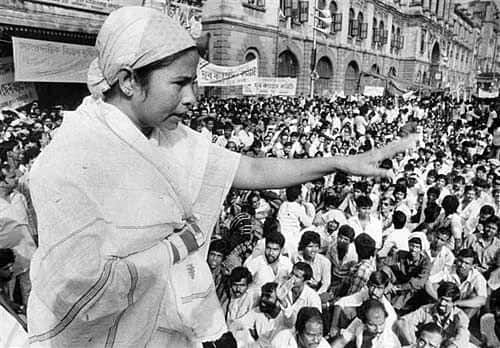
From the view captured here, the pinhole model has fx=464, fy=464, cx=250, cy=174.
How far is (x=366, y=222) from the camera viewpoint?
4770mm

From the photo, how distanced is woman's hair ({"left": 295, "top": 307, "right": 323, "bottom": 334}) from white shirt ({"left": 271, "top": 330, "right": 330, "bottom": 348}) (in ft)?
0.20

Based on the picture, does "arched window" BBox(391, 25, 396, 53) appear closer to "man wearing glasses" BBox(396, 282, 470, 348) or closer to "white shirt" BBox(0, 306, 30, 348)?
"man wearing glasses" BBox(396, 282, 470, 348)

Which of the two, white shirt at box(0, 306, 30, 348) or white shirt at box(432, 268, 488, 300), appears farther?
white shirt at box(432, 268, 488, 300)

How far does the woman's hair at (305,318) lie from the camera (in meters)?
2.89

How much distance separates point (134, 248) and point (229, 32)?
58.5ft

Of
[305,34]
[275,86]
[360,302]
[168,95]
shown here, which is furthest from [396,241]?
[305,34]

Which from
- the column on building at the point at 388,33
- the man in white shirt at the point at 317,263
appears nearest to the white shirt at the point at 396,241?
the man in white shirt at the point at 317,263

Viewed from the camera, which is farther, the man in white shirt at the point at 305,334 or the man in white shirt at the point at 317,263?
the man in white shirt at the point at 317,263

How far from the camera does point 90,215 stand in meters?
0.88

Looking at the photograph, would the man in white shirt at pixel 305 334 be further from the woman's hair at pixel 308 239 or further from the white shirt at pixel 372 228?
the white shirt at pixel 372 228

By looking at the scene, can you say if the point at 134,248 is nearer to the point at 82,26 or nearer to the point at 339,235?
the point at 339,235

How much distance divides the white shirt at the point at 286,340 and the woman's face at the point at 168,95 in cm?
230

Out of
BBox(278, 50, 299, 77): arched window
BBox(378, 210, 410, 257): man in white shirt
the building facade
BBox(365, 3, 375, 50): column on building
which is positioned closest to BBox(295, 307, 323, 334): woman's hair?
BBox(378, 210, 410, 257): man in white shirt

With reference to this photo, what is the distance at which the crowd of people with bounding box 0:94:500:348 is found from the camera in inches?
125
